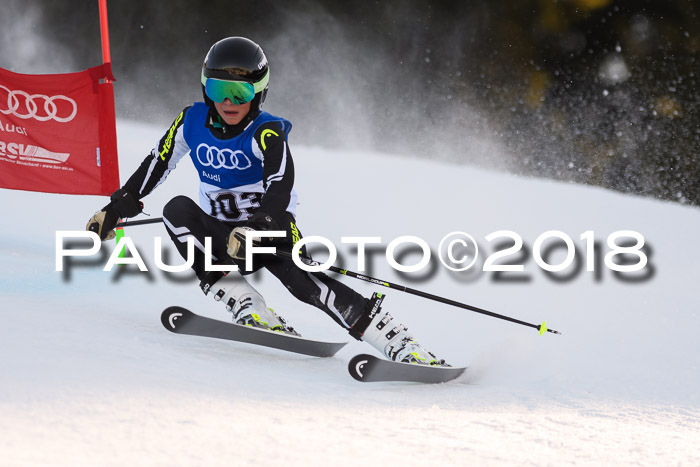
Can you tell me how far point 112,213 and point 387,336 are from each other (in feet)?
3.64

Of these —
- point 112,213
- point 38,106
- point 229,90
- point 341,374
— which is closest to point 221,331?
point 341,374

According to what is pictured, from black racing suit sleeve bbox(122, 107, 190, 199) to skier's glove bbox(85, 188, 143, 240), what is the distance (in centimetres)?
3

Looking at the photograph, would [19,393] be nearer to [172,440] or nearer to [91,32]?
[172,440]

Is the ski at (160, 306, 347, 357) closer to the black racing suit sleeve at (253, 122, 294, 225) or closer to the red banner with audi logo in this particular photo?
the black racing suit sleeve at (253, 122, 294, 225)

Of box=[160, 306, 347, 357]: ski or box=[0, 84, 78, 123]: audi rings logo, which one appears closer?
box=[160, 306, 347, 357]: ski

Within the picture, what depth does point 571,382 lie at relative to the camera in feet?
8.79

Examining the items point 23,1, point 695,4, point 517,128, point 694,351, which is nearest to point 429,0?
point 517,128

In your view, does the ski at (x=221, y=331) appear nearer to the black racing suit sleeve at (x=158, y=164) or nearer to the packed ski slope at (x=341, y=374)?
the packed ski slope at (x=341, y=374)

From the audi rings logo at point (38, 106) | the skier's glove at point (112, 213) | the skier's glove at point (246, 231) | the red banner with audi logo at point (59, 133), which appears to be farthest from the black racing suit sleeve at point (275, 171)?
the audi rings logo at point (38, 106)

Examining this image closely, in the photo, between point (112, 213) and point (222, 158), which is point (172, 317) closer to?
point (112, 213)

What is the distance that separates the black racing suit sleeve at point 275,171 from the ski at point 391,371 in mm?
545

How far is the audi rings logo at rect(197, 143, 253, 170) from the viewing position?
248cm

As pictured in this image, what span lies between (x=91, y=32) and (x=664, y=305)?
33.3ft

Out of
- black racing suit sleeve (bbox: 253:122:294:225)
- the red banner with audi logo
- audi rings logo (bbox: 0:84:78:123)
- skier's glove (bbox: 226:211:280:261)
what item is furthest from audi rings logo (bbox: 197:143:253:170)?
audi rings logo (bbox: 0:84:78:123)
